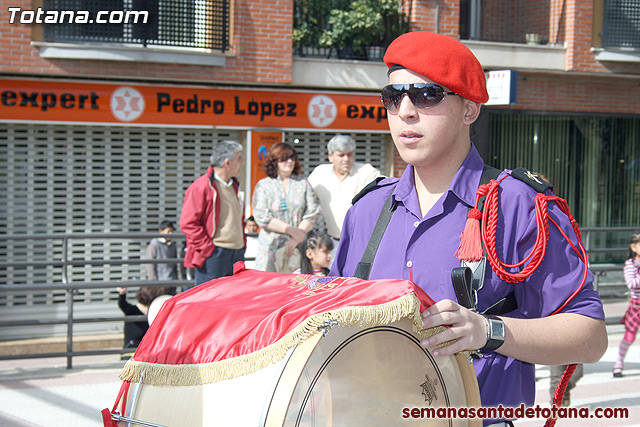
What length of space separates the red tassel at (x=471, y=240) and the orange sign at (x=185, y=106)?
37.0 ft

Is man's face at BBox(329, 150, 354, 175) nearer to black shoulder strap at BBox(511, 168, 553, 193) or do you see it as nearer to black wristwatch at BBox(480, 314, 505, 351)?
black shoulder strap at BBox(511, 168, 553, 193)

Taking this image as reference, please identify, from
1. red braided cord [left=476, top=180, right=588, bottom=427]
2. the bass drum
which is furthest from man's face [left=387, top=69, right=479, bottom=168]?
the bass drum

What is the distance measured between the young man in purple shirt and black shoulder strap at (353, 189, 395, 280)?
0.7 inches

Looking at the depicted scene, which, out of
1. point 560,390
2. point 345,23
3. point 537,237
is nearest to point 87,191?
point 345,23

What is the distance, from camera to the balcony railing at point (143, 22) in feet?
42.8

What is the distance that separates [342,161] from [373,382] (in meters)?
6.30

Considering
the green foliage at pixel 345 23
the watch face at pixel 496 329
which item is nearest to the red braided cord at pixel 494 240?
the watch face at pixel 496 329

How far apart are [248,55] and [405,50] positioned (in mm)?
11676

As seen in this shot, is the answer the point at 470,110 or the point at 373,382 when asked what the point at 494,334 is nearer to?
the point at 373,382

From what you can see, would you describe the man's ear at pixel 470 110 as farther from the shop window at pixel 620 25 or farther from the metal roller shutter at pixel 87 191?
the shop window at pixel 620 25

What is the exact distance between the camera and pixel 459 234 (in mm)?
2525

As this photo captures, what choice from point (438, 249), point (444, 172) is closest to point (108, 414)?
point (438, 249)

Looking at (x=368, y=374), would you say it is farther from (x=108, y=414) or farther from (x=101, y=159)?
(x=101, y=159)

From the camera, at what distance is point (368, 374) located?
2186 mm
